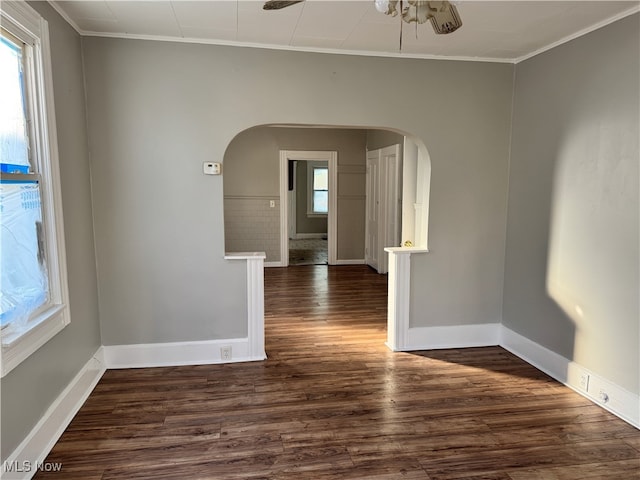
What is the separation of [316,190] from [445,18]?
33.5ft

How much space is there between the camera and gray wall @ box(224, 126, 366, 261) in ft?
23.6

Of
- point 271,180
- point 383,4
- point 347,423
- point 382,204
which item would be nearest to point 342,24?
point 383,4

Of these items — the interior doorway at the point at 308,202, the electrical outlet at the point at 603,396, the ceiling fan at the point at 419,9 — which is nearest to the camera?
the ceiling fan at the point at 419,9

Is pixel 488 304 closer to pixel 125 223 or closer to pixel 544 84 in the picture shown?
pixel 544 84

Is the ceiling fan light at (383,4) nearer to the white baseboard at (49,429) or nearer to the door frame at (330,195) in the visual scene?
the white baseboard at (49,429)

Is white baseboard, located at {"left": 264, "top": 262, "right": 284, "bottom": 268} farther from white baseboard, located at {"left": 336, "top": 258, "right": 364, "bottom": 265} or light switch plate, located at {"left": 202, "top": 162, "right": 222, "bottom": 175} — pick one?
light switch plate, located at {"left": 202, "top": 162, "right": 222, "bottom": 175}

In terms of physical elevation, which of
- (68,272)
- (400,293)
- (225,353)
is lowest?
(225,353)

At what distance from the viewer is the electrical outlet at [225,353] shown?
3457 millimetres

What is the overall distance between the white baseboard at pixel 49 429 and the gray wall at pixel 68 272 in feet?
0.14

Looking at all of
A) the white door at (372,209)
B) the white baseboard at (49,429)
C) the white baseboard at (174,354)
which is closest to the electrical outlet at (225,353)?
the white baseboard at (174,354)

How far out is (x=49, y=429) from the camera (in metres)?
2.34

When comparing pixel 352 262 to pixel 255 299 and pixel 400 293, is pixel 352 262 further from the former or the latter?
pixel 255 299

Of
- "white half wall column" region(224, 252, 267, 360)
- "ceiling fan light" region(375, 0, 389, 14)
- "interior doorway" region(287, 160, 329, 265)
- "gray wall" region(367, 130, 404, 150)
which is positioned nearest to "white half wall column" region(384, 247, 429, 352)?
"white half wall column" region(224, 252, 267, 360)

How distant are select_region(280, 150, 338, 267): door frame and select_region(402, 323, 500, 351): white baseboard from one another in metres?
3.92
